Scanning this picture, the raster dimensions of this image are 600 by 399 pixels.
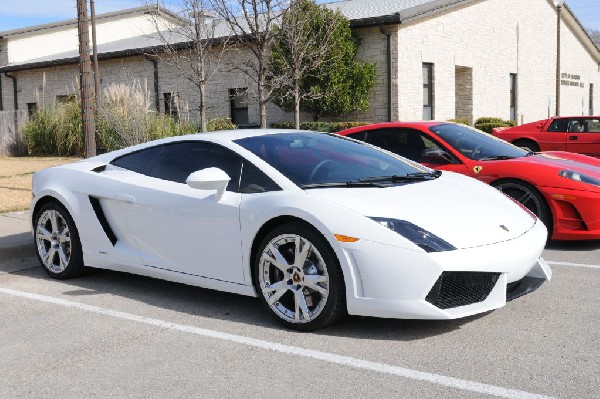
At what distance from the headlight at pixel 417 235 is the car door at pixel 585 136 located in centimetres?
1250

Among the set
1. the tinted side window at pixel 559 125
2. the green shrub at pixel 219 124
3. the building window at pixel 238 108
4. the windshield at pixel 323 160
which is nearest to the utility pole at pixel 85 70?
the windshield at pixel 323 160

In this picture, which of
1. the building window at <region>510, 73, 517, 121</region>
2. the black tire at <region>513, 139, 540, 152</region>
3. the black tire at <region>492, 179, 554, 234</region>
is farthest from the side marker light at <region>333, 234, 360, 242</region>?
the building window at <region>510, 73, 517, 121</region>

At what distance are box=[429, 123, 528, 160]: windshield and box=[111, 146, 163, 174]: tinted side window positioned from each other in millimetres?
3532

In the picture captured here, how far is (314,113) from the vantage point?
21953 mm

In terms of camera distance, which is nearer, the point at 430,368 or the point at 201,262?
the point at 430,368

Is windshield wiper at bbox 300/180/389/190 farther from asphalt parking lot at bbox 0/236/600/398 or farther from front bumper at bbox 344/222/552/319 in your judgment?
asphalt parking lot at bbox 0/236/600/398

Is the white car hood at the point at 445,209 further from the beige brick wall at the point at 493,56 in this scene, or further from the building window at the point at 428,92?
the building window at the point at 428,92

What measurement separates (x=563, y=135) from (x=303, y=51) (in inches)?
269

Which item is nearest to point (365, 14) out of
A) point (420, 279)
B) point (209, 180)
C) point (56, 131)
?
point (56, 131)

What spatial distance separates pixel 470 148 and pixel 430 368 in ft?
14.5

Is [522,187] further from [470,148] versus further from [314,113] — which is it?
[314,113]

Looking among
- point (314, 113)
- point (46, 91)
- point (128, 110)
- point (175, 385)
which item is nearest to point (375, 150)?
point (175, 385)

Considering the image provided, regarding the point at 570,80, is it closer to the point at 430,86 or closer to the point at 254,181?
the point at 430,86

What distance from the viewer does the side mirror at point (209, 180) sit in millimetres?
4727
